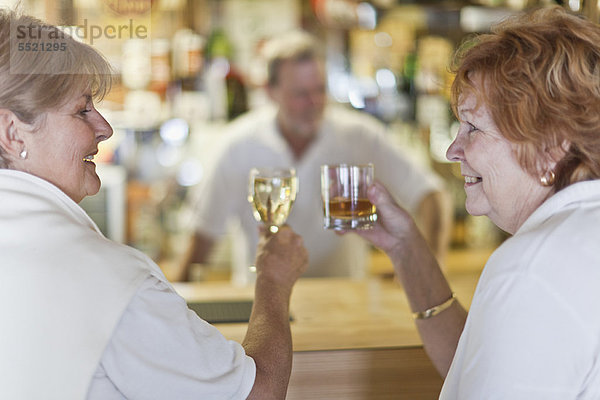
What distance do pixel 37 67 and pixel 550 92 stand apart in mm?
809

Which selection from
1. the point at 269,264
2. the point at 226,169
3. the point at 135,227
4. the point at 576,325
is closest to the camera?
the point at 576,325

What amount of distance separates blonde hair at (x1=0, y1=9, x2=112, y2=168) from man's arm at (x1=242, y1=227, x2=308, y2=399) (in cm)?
53

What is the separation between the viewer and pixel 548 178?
1.16 m

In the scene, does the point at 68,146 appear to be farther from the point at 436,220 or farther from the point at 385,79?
the point at 385,79

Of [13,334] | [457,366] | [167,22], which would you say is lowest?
[457,366]

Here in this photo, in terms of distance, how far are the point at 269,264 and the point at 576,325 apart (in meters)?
0.68

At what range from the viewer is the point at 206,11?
422 cm

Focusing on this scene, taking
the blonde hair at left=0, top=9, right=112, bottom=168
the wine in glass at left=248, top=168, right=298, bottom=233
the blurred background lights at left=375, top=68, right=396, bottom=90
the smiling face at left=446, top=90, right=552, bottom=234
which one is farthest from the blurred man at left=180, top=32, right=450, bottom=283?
the blonde hair at left=0, top=9, right=112, bottom=168

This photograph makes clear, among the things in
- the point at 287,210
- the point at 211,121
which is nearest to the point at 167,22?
the point at 211,121

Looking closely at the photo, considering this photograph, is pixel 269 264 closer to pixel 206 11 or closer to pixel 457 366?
pixel 457 366

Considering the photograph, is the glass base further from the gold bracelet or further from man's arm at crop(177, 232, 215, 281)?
man's arm at crop(177, 232, 215, 281)

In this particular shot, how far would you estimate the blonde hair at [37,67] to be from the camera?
3.63 feet

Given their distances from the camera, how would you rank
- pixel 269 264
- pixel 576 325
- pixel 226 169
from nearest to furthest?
1. pixel 576 325
2. pixel 269 264
3. pixel 226 169

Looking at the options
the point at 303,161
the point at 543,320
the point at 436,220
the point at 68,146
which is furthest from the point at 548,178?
the point at 303,161
